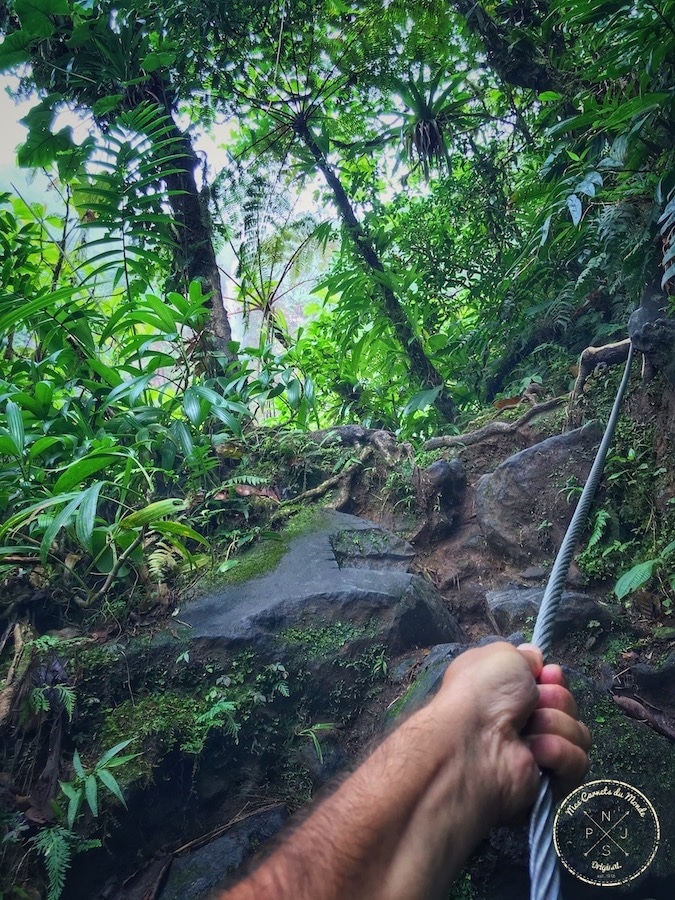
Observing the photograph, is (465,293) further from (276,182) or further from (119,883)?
(119,883)

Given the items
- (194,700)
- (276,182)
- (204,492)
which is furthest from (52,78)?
(194,700)

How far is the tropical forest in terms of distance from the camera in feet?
6.71

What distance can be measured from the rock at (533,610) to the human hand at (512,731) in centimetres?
142

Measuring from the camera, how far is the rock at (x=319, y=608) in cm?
239

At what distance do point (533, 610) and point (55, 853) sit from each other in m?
1.91

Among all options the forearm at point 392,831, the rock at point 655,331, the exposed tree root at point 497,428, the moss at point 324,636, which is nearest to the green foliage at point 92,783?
the moss at point 324,636

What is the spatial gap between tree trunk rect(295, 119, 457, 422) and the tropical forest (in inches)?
1.1

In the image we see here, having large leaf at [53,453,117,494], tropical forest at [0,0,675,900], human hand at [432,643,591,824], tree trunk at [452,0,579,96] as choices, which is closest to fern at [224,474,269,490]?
tropical forest at [0,0,675,900]

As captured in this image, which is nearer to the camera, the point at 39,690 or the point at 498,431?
the point at 39,690

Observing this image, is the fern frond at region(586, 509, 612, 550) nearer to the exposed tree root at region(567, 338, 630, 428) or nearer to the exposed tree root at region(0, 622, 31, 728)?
the exposed tree root at region(567, 338, 630, 428)

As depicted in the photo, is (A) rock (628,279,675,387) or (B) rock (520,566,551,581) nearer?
(A) rock (628,279,675,387)

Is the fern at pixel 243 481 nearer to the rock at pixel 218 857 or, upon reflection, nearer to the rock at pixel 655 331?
the rock at pixel 218 857

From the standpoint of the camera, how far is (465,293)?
16.9 ft

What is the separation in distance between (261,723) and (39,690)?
2.71 ft
